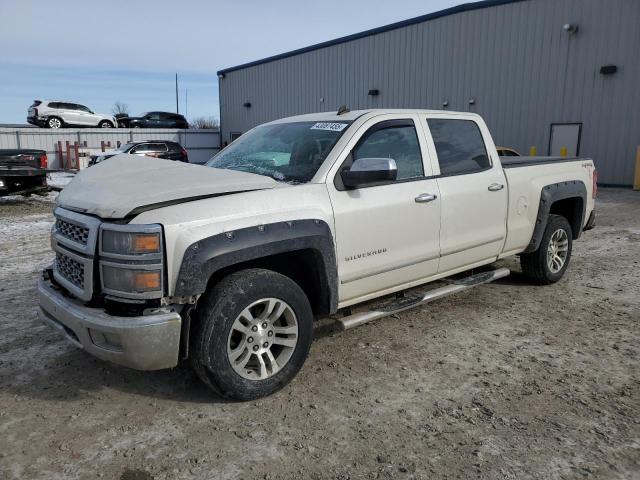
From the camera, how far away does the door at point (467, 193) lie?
14.4ft

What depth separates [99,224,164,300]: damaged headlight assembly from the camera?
2793mm

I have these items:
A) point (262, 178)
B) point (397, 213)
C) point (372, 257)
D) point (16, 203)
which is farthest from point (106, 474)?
point (16, 203)

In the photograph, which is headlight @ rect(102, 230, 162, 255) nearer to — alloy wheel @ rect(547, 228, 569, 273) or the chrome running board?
the chrome running board

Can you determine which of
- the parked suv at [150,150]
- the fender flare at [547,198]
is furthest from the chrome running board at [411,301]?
the parked suv at [150,150]

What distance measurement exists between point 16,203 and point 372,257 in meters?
12.5

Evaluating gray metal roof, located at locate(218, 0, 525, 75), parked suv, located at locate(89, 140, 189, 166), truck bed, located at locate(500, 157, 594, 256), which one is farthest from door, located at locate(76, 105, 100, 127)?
truck bed, located at locate(500, 157, 594, 256)

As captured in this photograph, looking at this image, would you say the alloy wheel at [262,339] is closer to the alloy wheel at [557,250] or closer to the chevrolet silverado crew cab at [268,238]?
the chevrolet silverado crew cab at [268,238]

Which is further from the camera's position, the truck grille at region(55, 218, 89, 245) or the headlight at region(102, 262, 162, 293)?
the truck grille at region(55, 218, 89, 245)

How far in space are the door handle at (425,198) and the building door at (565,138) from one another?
1517 cm

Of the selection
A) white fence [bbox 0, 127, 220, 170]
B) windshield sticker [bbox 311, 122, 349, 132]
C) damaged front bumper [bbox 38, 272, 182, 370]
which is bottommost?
damaged front bumper [bbox 38, 272, 182, 370]

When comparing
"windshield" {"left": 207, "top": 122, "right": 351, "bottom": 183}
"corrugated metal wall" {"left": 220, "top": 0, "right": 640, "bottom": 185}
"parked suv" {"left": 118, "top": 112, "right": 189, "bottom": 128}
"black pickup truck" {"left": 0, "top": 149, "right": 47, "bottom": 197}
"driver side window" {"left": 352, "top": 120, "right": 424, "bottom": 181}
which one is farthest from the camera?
"parked suv" {"left": 118, "top": 112, "right": 189, "bottom": 128}

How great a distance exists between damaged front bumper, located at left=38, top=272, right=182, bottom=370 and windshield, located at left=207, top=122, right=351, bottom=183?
4.52 feet

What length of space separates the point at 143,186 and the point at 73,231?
1.76 feet

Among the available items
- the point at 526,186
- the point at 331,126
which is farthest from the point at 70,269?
the point at 526,186
